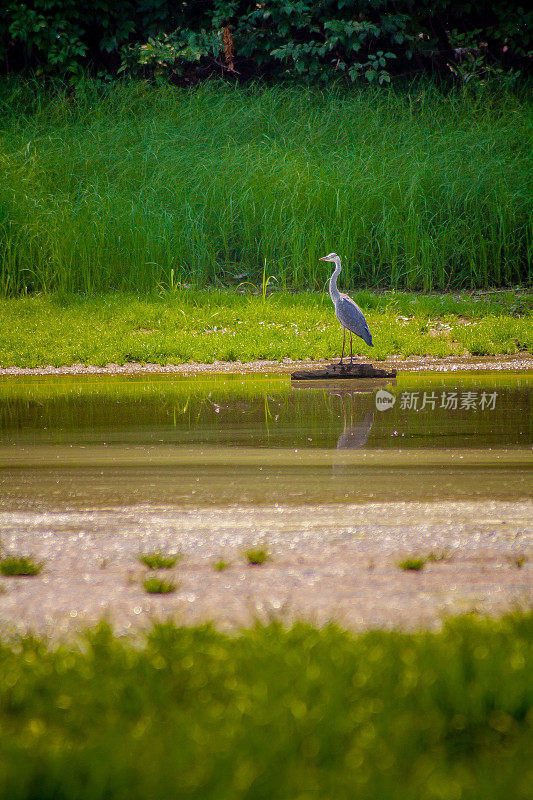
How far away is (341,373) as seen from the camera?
1116 cm

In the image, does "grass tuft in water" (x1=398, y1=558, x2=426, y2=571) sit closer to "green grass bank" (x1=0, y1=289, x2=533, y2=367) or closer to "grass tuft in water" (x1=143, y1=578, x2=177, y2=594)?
"grass tuft in water" (x1=143, y1=578, x2=177, y2=594)

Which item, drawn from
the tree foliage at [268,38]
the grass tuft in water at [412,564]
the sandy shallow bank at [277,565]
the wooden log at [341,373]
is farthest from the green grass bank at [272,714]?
the tree foliage at [268,38]

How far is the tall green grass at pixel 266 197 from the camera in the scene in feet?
53.7

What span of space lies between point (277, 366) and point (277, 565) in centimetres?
865

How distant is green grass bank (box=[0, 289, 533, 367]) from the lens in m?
13.0

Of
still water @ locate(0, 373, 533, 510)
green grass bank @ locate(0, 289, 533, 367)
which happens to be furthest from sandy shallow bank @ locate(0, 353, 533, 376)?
still water @ locate(0, 373, 533, 510)

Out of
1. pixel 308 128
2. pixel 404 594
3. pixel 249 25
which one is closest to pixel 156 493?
pixel 404 594

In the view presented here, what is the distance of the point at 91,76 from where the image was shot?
2481 cm

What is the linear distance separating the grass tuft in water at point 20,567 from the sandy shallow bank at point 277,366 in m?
8.13

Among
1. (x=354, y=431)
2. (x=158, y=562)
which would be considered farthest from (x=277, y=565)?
(x=354, y=431)

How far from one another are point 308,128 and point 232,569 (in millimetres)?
18226

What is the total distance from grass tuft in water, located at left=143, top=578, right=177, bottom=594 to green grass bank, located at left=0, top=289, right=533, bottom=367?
9162 mm

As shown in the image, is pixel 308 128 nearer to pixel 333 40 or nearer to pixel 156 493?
pixel 333 40

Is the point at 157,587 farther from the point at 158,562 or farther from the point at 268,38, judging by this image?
the point at 268,38
